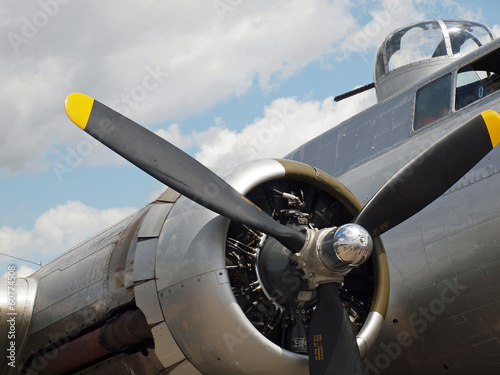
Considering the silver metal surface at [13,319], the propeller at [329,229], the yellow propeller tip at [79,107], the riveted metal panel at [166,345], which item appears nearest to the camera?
the yellow propeller tip at [79,107]

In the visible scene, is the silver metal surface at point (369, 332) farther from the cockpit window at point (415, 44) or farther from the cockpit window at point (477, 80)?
the cockpit window at point (415, 44)

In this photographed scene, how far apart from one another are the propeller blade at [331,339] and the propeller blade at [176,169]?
0.56 m

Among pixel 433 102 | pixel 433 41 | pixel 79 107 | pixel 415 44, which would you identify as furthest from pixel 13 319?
pixel 433 41

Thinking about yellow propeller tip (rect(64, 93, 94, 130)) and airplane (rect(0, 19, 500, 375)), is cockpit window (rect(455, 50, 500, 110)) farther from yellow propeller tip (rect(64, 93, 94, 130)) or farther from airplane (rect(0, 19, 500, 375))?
yellow propeller tip (rect(64, 93, 94, 130))

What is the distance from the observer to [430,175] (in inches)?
242

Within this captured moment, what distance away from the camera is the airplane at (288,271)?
224 inches

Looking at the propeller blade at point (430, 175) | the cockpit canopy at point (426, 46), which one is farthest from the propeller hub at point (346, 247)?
the cockpit canopy at point (426, 46)

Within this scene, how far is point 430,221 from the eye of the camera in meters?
6.54

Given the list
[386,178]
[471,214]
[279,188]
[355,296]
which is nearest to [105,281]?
[279,188]

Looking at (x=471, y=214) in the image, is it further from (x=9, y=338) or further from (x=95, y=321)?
(x=9, y=338)

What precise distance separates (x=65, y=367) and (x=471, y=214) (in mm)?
4497

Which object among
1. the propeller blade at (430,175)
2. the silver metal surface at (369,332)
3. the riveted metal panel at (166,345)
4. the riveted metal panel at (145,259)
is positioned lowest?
the silver metal surface at (369,332)

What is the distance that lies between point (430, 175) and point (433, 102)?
1.82m

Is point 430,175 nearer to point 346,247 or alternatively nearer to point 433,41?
point 346,247
